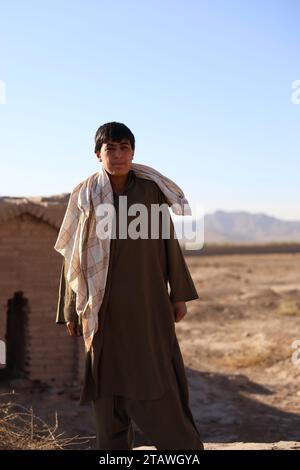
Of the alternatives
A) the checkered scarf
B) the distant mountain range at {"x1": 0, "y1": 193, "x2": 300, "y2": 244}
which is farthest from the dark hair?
the distant mountain range at {"x1": 0, "y1": 193, "x2": 300, "y2": 244}

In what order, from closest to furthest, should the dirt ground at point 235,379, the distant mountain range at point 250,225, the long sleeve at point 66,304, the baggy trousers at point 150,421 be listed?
the baggy trousers at point 150,421, the long sleeve at point 66,304, the dirt ground at point 235,379, the distant mountain range at point 250,225

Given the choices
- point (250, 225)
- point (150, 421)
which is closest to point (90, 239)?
point (150, 421)

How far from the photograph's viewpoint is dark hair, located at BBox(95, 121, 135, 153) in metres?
3.58

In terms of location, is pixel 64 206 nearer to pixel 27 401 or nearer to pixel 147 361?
pixel 27 401

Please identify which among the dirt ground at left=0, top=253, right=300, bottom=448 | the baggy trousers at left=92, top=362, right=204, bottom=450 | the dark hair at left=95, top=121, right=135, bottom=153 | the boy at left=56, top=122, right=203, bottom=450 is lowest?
the dirt ground at left=0, top=253, right=300, bottom=448

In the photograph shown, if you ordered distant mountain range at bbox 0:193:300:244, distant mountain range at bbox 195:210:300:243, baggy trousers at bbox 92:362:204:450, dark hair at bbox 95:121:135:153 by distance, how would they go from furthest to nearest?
distant mountain range at bbox 195:210:300:243
distant mountain range at bbox 0:193:300:244
dark hair at bbox 95:121:135:153
baggy trousers at bbox 92:362:204:450

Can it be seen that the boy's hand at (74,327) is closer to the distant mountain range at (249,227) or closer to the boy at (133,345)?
the boy at (133,345)

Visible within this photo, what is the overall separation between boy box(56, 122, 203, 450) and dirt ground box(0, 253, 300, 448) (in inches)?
54.0

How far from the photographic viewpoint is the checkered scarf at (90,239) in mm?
3527

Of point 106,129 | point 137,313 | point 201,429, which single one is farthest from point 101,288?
point 201,429

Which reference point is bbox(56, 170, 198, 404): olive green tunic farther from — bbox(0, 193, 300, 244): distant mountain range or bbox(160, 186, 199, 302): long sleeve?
bbox(0, 193, 300, 244): distant mountain range

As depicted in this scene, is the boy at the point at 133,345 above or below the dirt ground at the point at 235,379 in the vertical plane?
above

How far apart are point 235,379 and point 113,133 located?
6396 millimetres

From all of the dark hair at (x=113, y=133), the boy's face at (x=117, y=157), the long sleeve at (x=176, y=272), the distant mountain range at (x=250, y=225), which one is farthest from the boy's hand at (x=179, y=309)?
the distant mountain range at (x=250, y=225)
